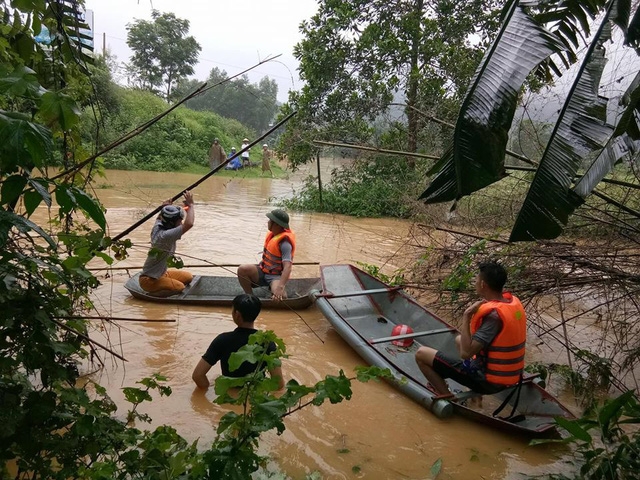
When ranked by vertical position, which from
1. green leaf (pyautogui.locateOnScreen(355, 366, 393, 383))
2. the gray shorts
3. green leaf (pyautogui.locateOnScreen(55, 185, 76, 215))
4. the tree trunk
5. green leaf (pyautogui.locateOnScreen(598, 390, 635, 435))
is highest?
the tree trunk

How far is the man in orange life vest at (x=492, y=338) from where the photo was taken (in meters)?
3.70

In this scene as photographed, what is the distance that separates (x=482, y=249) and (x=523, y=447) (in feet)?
7.33

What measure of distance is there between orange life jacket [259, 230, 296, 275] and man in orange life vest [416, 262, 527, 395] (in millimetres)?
2698

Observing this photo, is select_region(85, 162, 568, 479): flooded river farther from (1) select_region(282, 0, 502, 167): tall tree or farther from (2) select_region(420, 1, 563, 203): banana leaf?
(1) select_region(282, 0, 502, 167): tall tree

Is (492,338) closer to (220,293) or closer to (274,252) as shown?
(274,252)

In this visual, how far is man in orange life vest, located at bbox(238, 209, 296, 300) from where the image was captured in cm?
592

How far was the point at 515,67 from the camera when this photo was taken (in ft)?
6.71

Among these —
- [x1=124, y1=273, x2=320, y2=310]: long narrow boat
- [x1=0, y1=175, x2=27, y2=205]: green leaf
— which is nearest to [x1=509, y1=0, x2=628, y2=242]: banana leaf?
[x1=0, y1=175, x2=27, y2=205]: green leaf

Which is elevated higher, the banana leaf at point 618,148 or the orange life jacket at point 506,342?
the banana leaf at point 618,148

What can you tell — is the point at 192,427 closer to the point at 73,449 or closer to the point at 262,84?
the point at 73,449

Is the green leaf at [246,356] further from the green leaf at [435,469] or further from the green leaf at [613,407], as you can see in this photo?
the green leaf at [435,469]

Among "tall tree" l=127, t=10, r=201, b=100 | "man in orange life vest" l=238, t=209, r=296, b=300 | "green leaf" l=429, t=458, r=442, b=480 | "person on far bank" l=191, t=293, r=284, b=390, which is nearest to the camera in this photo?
"green leaf" l=429, t=458, r=442, b=480

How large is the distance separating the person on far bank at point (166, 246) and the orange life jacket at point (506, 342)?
2834 millimetres

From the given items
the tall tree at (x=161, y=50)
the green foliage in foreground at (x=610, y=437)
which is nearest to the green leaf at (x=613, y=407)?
the green foliage in foreground at (x=610, y=437)
